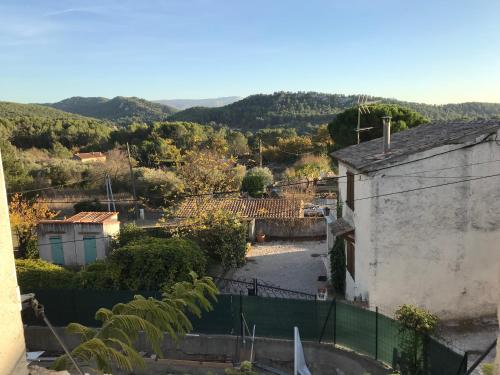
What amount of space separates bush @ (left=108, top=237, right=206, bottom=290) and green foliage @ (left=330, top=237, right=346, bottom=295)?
5337 mm

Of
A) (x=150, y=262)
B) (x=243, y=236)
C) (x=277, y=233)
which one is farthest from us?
(x=277, y=233)

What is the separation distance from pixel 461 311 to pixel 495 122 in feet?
18.2

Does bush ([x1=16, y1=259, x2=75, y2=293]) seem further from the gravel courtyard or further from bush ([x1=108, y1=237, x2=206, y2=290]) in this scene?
the gravel courtyard

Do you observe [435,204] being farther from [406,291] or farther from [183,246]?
[183,246]

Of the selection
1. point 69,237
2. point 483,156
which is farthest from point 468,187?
point 69,237

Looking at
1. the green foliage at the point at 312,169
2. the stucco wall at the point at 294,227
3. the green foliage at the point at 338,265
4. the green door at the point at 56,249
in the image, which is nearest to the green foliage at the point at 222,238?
the green foliage at the point at 338,265

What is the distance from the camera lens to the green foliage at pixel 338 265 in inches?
615

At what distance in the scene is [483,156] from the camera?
1187 centimetres

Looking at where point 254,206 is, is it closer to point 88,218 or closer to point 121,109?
point 88,218

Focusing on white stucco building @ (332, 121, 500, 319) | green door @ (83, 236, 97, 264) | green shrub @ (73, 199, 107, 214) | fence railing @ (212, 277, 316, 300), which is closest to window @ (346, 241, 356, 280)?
white stucco building @ (332, 121, 500, 319)

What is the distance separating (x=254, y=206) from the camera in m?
26.4

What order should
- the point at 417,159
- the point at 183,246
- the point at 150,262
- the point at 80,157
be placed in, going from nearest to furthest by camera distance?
1. the point at 417,159
2. the point at 150,262
3. the point at 183,246
4. the point at 80,157

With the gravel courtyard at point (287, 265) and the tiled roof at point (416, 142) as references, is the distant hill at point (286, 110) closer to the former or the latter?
the gravel courtyard at point (287, 265)

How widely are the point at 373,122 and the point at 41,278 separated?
78.5 ft
